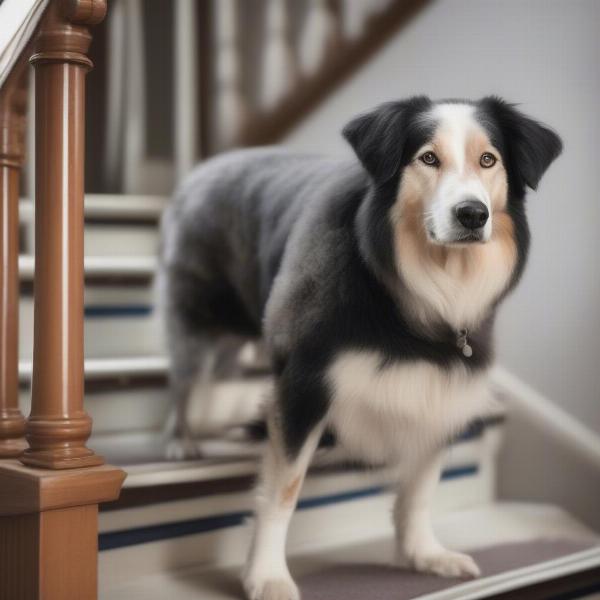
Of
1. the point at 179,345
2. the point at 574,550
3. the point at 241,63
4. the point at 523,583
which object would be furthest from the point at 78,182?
the point at 241,63

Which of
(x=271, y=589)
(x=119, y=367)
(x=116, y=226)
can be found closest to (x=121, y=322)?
(x=119, y=367)

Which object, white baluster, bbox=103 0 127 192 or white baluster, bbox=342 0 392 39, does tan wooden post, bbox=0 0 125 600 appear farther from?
white baluster, bbox=103 0 127 192

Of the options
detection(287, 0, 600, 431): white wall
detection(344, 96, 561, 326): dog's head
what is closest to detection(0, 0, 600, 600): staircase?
detection(287, 0, 600, 431): white wall

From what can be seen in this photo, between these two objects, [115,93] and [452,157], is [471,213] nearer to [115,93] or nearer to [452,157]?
[452,157]

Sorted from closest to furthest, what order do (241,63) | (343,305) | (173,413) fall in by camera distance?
(343,305), (173,413), (241,63)

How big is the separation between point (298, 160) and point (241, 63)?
4.16 ft

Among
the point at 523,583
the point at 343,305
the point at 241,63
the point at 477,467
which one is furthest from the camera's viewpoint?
the point at 241,63

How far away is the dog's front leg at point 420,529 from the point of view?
189 centimetres

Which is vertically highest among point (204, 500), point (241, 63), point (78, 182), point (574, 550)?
point (241, 63)

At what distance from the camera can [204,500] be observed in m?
1.94

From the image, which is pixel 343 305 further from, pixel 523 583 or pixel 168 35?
pixel 168 35

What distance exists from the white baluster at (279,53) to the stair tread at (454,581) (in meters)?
1.64

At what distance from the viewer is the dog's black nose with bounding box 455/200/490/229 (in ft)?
5.05

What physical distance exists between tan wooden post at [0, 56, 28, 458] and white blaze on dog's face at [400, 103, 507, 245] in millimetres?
740
